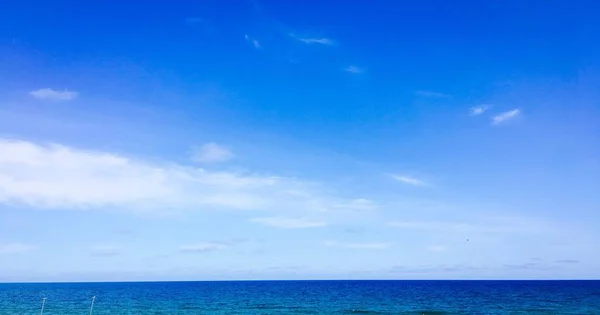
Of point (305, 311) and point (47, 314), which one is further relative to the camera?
point (305, 311)

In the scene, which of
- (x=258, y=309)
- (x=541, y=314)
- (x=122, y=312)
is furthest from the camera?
(x=258, y=309)

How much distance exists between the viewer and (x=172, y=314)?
213ft

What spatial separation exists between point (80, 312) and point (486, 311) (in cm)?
6033

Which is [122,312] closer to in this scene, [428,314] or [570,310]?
[428,314]

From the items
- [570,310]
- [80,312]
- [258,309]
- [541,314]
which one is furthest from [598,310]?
[80,312]

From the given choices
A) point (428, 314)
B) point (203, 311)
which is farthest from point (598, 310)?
point (203, 311)

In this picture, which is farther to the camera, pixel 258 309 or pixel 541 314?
pixel 258 309

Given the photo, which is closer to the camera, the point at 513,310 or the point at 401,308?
the point at 513,310

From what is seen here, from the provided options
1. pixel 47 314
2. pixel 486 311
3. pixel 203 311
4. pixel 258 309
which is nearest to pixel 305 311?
pixel 258 309

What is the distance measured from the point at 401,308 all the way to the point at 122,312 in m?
42.7

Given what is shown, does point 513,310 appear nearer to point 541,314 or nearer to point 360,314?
point 541,314

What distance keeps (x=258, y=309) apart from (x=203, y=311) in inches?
344

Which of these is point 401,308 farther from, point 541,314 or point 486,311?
point 541,314

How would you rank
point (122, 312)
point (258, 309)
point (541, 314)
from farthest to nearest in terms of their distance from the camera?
point (258, 309)
point (122, 312)
point (541, 314)
